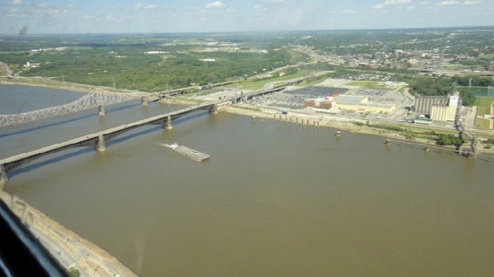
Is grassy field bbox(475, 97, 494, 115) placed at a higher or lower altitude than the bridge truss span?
lower

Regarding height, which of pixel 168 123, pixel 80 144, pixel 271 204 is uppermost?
pixel 80 144

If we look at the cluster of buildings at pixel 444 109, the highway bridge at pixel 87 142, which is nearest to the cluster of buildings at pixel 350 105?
the cluster of buildings at pixel 444 109

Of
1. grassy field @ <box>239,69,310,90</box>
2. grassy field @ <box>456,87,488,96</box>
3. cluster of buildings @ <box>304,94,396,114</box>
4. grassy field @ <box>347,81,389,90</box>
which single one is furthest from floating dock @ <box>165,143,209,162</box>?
grassy field @ <box>456,87,488,96</box>

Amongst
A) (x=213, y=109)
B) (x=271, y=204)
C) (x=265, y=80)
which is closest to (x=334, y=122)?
(x=213, y=109)

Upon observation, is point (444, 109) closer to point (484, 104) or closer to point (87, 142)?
point (484, 104)

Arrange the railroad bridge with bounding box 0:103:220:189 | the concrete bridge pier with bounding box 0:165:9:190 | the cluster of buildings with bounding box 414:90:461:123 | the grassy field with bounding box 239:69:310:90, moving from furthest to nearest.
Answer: the grassy field with bounding box 239:69:310:90, the cluster of buildings with bounding box 414:90:461:123, the railroad bridge with bounding box 0:103:220:189, the concrete bridge pier with bounding box 0:165:9:190

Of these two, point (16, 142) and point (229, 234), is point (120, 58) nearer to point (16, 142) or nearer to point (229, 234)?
point (16, 142)

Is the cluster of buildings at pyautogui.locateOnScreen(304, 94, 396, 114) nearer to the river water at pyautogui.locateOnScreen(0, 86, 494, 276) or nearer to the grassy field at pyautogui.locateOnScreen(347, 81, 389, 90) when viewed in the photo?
the river water at pyautogui.locateOnScreen(0, 86, 494, 276)
